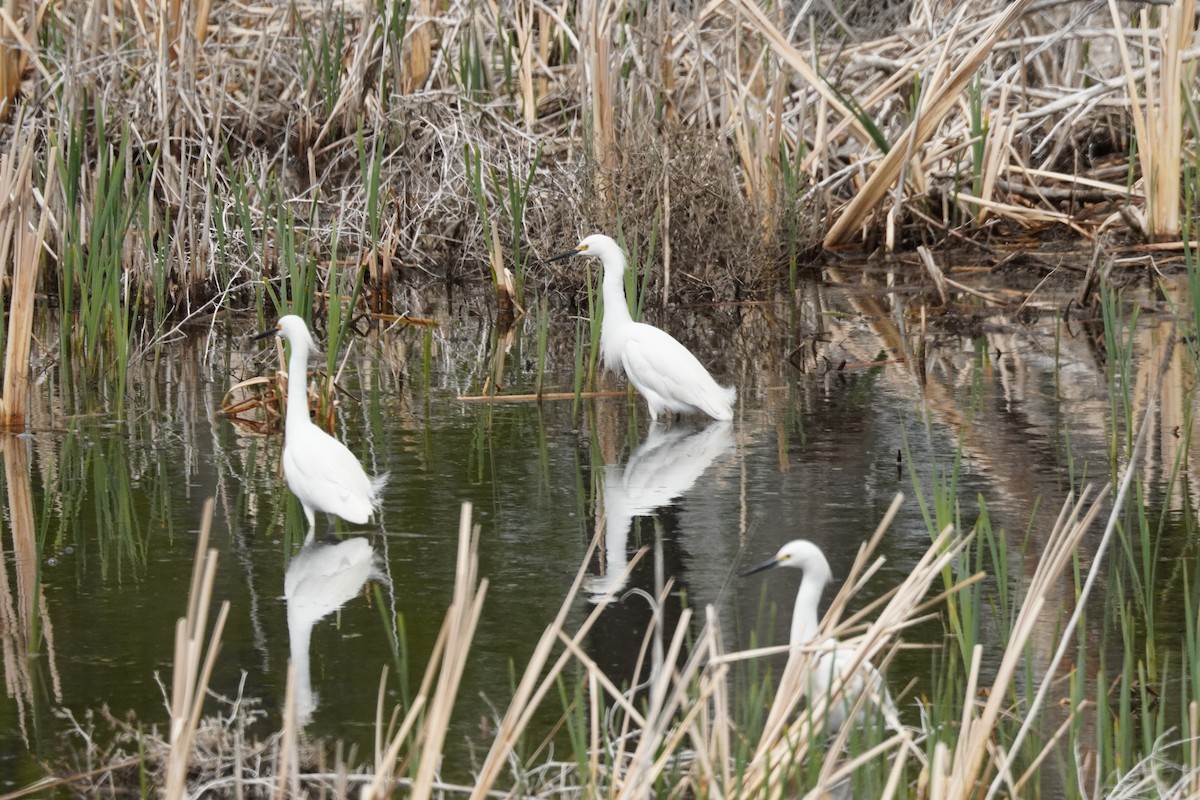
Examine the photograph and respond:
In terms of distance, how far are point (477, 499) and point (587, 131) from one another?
4372 mm

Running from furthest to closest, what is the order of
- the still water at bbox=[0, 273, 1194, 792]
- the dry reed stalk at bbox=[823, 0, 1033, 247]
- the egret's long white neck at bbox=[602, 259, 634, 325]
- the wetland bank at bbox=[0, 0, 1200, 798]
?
1. the dry reed stalk at bbox=[823, 0, 1033, 247]
2. the egret's long white neck at bbox=[602, 259, 634, 325]
3. the still water at bbox=[0, 273, 1194, 792]
4. the wetland bank at bbox=[0, 0, 1200, 798]

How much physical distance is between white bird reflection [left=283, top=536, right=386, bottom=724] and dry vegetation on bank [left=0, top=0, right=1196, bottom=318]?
12.7 feet

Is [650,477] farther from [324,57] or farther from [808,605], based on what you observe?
[324,57]

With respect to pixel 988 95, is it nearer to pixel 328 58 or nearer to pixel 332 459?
pixel 328 58

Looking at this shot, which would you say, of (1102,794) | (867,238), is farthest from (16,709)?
(867,238)

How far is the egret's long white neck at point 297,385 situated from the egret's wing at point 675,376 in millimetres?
1886

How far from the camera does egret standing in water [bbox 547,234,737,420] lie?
709 cm

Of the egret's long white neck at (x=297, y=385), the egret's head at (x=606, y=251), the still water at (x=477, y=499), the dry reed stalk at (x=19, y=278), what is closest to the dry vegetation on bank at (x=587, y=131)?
the egret's head at (x=606, y=251)

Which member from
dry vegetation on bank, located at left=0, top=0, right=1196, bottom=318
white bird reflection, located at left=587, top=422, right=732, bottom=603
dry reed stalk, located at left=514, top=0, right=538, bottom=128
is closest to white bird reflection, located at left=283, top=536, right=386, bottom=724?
white bird reflection, located at left=587, top=422, right=732, bottom=603

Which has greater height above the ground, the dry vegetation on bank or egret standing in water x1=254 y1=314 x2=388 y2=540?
the dry vegetation on bank

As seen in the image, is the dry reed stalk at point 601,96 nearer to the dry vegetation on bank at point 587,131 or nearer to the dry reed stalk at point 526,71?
the dry vegetation on bank at point 587,131

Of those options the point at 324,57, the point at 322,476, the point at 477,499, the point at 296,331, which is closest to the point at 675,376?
the point at 477,499

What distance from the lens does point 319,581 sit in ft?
15.8

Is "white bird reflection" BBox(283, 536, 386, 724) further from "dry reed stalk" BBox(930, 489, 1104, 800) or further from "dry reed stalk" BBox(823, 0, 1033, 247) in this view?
"dry reed stalk" BBox(823, 0, 1033, 247)
